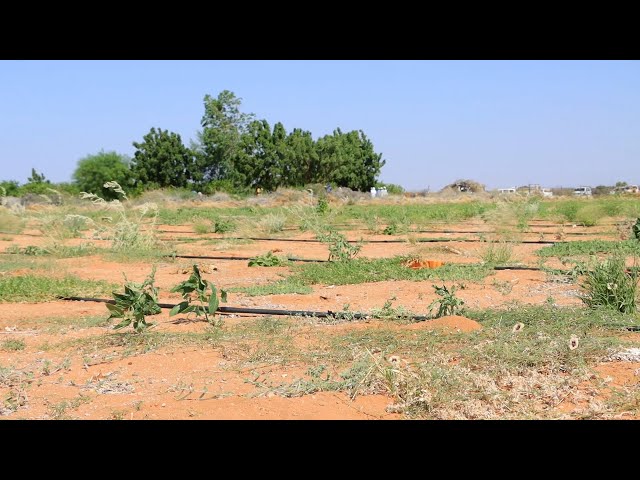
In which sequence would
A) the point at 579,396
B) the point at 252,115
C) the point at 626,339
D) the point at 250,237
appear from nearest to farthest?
the point at 579,396 < the point at 626,339 < the point at 250,237 < the point at 252,115

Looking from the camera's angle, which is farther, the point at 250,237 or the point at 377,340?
the point at 250,237

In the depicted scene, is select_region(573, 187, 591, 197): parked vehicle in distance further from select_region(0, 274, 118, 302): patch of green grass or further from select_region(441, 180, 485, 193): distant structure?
select_region(0, 274, 118, 302): patch of green grass

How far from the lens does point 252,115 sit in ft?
186

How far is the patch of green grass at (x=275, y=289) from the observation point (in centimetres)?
792

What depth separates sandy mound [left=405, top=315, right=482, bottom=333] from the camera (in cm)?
535

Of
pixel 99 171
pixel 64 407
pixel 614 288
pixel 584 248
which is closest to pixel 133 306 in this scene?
pixel 64 407

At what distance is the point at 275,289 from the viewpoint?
318 inches

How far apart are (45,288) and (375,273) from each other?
354 cm

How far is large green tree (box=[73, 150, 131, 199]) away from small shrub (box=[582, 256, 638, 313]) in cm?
4698
